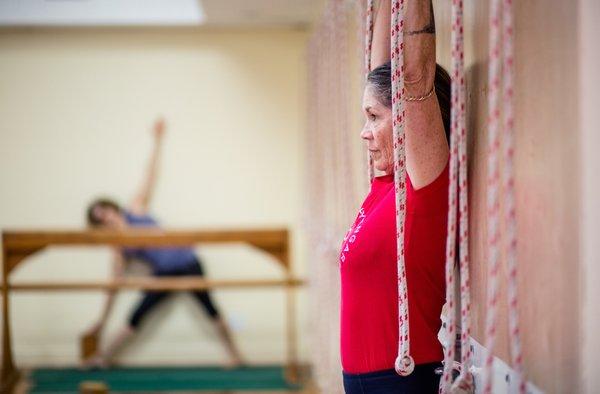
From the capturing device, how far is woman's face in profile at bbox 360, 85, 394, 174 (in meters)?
1.39

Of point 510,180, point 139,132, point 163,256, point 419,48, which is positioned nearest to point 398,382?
point 510,180

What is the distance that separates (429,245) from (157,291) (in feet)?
12.1

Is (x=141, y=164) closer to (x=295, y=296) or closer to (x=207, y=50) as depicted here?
(x=207, y=50)

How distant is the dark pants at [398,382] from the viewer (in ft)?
4.32

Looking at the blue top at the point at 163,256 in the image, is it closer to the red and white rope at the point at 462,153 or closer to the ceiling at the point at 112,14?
the ceiling at the point at 112,14

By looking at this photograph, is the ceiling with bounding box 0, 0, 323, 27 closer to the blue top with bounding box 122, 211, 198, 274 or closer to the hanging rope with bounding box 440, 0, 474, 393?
the blue top with bounding box 122, 211, 198, 274

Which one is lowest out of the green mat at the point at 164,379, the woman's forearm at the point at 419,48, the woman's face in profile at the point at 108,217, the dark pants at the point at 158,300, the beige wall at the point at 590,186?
the green mat at the point at 164,379

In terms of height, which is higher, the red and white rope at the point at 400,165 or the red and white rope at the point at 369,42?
the red and white rope at the point at 369,42

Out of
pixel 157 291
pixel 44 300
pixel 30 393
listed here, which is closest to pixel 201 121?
pixel 157 291

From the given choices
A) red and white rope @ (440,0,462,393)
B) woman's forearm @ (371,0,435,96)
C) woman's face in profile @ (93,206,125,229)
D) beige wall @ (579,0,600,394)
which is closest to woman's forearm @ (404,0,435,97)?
woman's forearm @ (371,0,435,96)

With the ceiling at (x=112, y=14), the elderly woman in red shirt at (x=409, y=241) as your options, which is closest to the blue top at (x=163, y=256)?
the ceiling at (x=112, y=14)

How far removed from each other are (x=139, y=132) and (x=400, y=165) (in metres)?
3.87

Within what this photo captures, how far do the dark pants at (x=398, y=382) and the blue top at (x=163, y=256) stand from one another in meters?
3.44

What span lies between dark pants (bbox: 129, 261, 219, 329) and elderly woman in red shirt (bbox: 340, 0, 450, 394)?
3348mm
